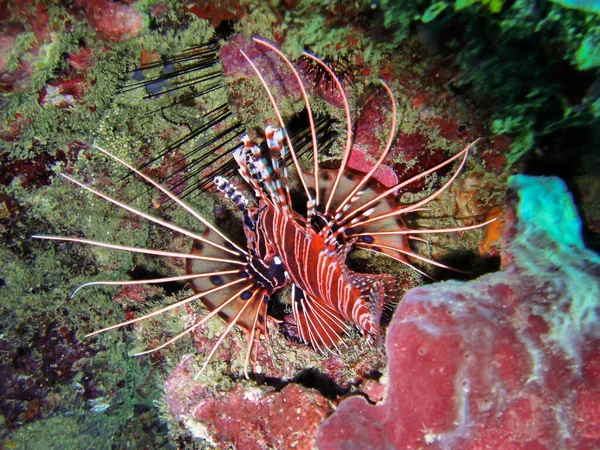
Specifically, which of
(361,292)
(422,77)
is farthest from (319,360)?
(422,77)

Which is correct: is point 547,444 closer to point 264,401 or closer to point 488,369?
point 488,369

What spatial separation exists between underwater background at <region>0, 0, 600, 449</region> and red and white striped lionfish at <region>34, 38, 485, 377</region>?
0.23m

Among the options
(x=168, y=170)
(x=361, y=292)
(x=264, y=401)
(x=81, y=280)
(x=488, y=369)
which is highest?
(x=168, y=170)

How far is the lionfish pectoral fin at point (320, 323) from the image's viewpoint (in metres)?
3.12

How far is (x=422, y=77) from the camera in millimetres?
2156

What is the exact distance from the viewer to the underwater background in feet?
5.58

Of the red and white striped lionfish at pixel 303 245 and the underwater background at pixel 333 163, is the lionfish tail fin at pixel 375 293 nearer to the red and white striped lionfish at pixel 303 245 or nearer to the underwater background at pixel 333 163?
the red and white striped lionfish at pixel 303 245

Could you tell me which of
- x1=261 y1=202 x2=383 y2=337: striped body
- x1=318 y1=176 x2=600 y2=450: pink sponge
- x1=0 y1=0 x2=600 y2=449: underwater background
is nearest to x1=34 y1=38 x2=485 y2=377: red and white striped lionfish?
x1=261 y1=202 x2=383 y2=337: striped body

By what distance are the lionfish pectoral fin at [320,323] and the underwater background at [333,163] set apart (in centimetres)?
18

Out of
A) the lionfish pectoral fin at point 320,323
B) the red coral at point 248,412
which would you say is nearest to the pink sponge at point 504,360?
the red coral at point 248,412

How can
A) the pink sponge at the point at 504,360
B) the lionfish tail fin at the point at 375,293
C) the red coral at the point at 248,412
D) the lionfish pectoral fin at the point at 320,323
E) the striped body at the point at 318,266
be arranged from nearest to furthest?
the pink sponge at the point at 504,360 < the lionfish tail fin at the point at 375,293 < the striped body at the point at 318,266 < the red coral at the point at 248,412 < the lionfish pectoral fin at the point at 320,323

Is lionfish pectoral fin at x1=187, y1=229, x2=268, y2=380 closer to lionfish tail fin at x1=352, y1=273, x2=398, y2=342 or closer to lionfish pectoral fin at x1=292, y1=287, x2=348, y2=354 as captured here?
lionfish pectoral fin at x1=292, y1=287, x2=348, y2=354

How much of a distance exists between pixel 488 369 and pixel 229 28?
2.88 metres

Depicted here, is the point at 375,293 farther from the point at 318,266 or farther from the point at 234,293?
the point at 234,293
